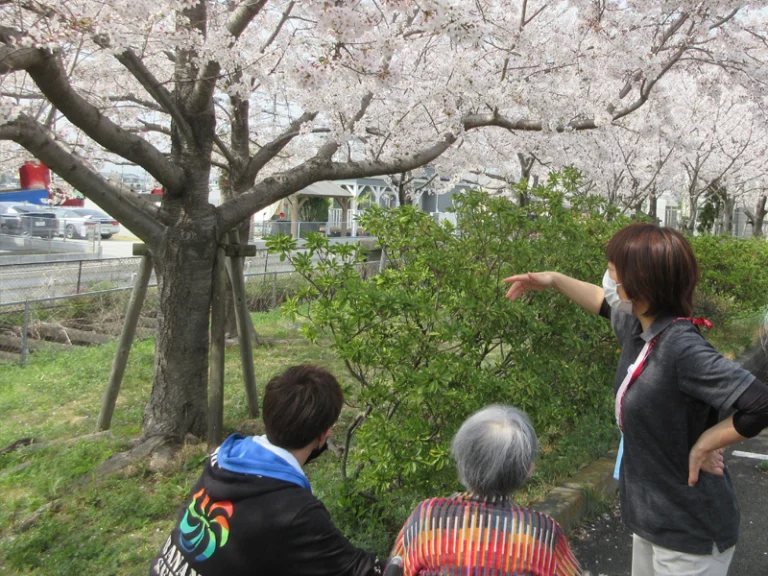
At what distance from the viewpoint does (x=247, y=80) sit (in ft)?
20.2

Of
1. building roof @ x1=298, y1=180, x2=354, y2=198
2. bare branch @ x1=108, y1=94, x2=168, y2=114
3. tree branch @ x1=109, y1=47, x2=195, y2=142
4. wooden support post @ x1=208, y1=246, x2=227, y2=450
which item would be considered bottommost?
wooden support post @ x1=208, y1=246, x2=227, y2=450

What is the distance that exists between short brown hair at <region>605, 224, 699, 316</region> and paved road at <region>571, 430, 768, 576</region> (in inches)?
76.9

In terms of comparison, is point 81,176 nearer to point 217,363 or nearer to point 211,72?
point 211,72

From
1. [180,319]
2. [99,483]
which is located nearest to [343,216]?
[180,319]

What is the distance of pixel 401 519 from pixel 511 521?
150cm

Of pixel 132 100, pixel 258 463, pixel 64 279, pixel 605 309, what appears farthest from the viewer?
pixel 64 279

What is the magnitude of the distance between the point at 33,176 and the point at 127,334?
373 centimetres

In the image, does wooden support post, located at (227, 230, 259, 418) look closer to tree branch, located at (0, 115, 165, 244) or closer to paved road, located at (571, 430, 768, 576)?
tree branch, located at (0, 115, 165, 244)

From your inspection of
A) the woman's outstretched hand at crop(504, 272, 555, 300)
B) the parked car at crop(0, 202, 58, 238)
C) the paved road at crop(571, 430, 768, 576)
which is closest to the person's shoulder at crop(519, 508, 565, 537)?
the woman's outstretched hand at crop(504, 272, 555, 300)

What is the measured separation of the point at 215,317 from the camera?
4965 millimetres

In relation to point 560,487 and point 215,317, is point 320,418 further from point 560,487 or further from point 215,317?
point 215,317

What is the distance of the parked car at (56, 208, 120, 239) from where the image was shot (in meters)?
26.6

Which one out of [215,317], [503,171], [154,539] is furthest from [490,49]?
[503,171]

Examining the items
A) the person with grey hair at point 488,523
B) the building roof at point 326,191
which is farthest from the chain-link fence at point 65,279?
the building roof at point 326,191
